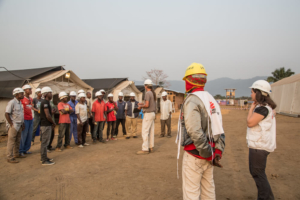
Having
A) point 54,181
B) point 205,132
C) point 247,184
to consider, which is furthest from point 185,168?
point 54,181

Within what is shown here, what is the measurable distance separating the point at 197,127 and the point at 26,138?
19.8 ft

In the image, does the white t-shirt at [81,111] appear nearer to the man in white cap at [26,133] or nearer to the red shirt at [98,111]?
the red shirt at [98,111]

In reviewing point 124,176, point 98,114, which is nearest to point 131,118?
point 98,114

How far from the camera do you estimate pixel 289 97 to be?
18188 millimetres

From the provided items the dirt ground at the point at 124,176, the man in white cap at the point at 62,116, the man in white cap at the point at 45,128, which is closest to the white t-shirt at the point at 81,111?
the man in white cap at the point at 62,116

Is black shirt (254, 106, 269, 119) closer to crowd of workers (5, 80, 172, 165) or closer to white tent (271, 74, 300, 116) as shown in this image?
crowd of workers (5, 80, 172, 165)

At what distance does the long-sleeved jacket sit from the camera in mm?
2049

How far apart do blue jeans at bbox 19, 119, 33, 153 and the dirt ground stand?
1.00ft

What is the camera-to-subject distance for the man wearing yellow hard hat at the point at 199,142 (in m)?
2.08

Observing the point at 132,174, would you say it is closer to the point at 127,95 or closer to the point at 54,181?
the point at 54,181

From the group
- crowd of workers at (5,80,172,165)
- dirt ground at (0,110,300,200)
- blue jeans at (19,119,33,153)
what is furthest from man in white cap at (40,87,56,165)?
blue jeans at (19,119,33,153)

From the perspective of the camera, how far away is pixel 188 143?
7.20 feet

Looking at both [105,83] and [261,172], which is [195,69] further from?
[105,83]

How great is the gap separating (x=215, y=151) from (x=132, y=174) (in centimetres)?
269
